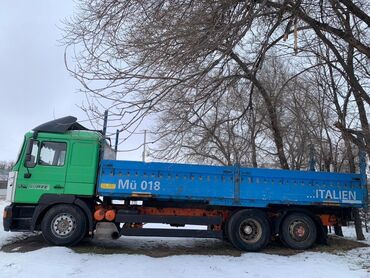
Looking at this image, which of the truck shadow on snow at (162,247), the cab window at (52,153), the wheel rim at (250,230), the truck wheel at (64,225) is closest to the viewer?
the truck shadow on snow at (162,247)

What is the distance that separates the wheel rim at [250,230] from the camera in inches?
453

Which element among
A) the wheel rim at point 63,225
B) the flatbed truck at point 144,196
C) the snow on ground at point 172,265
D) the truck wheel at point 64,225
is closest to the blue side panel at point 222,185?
the flatbed truck at point 144,196

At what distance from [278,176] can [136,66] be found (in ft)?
20.1

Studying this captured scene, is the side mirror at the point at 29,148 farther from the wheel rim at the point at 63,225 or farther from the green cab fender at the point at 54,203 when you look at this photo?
the wheel rim at the point at 63,225

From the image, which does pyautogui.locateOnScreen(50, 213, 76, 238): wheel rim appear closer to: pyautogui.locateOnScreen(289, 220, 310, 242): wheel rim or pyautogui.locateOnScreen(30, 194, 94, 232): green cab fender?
pyautogui.locateOnScreen(30, 194, 94, 232): green cab fender

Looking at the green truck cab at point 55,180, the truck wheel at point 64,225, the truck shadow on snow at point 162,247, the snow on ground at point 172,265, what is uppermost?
the green truck cab at point 55,180

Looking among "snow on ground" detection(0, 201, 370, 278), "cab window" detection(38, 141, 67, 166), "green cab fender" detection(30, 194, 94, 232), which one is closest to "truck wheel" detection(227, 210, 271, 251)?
"snow on ground" detection(0, 201, 370, 278)

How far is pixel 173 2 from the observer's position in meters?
7.52

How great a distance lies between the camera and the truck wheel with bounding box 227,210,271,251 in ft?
37.3

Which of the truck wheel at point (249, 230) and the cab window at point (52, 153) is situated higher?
the cab window at point (52, 153)

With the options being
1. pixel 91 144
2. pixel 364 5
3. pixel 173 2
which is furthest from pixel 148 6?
pixel 364 5

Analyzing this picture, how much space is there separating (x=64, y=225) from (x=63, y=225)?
0.02 meters

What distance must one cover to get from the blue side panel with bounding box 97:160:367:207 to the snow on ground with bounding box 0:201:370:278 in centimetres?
159

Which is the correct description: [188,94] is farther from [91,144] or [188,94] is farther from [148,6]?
[91,144]
